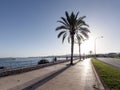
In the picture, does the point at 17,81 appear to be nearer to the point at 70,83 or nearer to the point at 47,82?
the point at 47,82

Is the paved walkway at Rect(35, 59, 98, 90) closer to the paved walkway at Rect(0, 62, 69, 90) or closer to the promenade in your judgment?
the promenade

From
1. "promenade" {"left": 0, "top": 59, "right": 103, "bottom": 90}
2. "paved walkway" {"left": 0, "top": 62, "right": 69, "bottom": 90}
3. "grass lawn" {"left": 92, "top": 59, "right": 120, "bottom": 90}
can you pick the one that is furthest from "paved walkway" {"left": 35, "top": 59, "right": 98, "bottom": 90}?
"paved walkway" {"left": 0, "top": 62, "right": 69, "bottom": 90}

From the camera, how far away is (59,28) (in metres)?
32.5

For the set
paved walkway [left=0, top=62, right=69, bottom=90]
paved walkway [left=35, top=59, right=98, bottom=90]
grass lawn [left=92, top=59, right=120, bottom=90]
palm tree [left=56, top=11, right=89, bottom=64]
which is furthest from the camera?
palm tree [left=56, top=11, right=89, bottom=64]

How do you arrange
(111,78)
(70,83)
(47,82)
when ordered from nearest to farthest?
(70,83) → (47,82) → (111,78)

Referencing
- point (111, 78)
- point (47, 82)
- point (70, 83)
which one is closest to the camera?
point (70, 83)

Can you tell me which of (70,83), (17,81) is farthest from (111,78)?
(17,81)

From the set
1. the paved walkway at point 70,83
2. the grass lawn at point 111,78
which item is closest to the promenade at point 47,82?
the paved walkway at point 70,83

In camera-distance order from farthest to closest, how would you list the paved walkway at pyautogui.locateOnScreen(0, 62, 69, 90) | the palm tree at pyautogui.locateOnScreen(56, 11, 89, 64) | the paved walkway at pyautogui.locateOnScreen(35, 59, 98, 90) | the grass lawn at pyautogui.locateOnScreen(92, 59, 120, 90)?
1. the palm tree at pyautogui.locateOnScreen(56, 11, 89, 64)
2. the grass lawn at pyautogui.locateOnScreen(92, 59, 120, 90)
3. the paved walkway at pyautogui.locateOnScreen(35, 59, 98, 90)
4. the paved walkway at pyautogui.locateOnScreen(0, 62, 69, 90)

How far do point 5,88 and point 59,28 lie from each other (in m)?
23.6

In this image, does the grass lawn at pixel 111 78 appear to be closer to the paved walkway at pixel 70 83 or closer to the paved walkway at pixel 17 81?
the paved walkway at pixel 70 83

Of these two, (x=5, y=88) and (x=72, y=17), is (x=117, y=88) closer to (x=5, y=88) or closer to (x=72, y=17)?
(x=5, y=88)

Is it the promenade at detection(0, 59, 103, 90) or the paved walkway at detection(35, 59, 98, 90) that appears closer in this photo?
the promenade at detection(0, 59, 103, 90)

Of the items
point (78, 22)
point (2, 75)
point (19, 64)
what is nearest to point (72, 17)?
point (78, 22)
